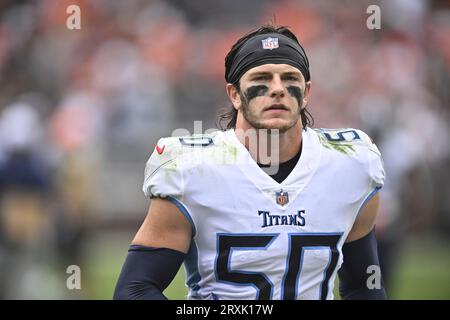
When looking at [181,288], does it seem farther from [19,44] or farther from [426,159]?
[19,44]

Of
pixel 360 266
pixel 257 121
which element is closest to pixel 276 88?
pixel 257 121

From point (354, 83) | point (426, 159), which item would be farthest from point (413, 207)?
point (354, 83)

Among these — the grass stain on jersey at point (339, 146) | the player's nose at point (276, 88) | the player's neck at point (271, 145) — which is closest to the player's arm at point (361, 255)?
the grass stain on jersey at point (339, 146)

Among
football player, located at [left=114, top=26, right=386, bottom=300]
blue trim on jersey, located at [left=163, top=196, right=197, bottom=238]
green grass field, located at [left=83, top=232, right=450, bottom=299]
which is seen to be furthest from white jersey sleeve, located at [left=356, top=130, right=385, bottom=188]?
green grass field, located at [left=83, top=232, right=450, bottom=299]

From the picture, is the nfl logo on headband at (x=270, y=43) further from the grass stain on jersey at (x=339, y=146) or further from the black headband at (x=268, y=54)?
the grass stain on jersey at (x=339, y=146)

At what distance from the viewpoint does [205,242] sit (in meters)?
3.19

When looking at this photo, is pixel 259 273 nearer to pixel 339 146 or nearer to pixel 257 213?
pixel 257 213

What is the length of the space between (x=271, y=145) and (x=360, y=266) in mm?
598

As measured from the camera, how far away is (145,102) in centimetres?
1108

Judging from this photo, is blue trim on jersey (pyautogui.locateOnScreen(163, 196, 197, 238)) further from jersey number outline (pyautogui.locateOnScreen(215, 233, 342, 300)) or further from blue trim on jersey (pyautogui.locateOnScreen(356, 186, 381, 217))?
blue trim on jersey (pyautogui.locateOnScreen(356, 186, 381, 217))

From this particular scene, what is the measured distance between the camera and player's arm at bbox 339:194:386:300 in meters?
3.36

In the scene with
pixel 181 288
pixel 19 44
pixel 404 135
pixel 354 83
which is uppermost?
pixel 19 44

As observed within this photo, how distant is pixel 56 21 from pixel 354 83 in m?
4.07

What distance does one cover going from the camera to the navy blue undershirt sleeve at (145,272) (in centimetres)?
310
